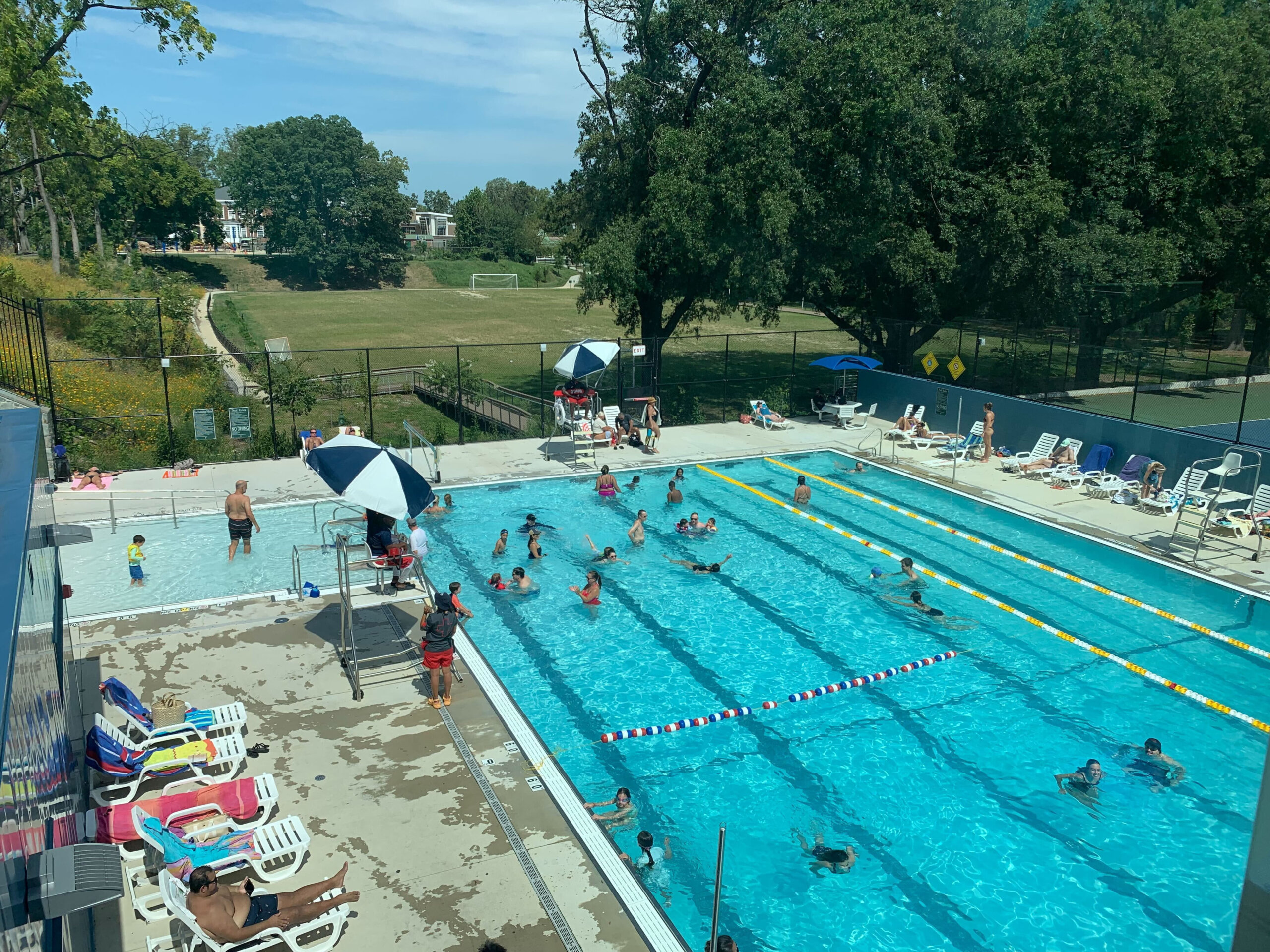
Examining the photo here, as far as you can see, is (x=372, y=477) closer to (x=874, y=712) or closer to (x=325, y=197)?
(x=874, y=712)

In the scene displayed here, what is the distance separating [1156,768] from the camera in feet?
33.2

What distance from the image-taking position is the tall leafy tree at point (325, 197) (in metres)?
93.5

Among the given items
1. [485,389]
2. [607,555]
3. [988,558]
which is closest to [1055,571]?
[988,558]

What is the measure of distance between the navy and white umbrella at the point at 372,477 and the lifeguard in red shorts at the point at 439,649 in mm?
1276

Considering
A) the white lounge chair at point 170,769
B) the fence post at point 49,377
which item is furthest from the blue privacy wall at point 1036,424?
the fence post at point 49,377

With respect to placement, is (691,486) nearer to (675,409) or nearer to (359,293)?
(675,409)

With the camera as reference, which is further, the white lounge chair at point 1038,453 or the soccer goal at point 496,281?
the soccer goal at point 496,281

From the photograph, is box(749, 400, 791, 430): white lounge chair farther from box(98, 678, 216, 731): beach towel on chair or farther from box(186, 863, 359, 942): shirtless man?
box(186, 863, 359, 942): shirtless man

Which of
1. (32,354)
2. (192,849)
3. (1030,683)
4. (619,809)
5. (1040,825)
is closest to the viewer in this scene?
(192,849)

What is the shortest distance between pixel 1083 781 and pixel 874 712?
251 centimetres

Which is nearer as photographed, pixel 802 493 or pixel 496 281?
pixel 802 493

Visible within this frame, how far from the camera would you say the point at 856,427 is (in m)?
26.1

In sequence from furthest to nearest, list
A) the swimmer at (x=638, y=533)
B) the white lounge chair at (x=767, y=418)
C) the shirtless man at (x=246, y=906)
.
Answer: the white lounge chair at (x=767, y=418), the swimmer at (x=638, y=533), the shirtless man at (x=246, y=906)

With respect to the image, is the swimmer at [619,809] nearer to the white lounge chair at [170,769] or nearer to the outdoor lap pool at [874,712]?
the outdoor lap pool at [874,712]
